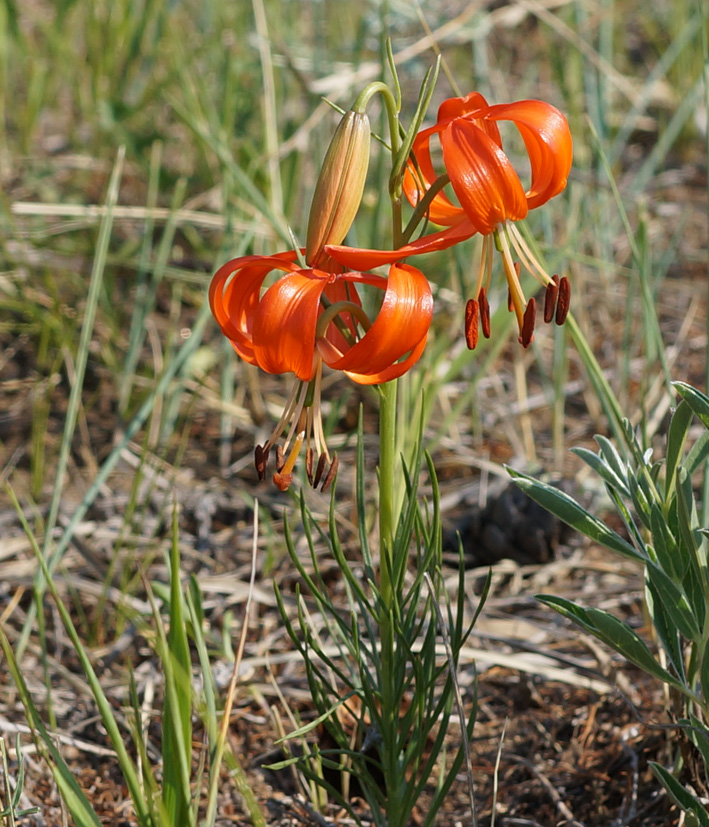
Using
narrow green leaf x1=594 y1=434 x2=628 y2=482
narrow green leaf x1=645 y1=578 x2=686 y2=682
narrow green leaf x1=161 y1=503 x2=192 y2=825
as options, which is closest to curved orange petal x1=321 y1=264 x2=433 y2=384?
narrow green leaf x1=161 y1=503 x2=192 y2=825

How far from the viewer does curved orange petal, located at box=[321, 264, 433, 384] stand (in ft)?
2.62

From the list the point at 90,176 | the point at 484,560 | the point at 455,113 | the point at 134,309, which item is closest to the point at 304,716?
the point at 484,560

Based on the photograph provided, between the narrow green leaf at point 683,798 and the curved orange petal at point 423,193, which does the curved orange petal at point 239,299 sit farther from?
the narrow green leaf at point 683,798

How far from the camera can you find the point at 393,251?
807 mm

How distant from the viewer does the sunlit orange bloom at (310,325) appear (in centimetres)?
81

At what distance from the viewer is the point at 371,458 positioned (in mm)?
2150

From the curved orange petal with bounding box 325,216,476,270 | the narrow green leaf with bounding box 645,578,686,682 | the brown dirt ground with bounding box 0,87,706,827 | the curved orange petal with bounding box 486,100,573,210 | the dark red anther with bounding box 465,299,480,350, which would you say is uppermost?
the curved orange petal with bounding box 486,100,573,210

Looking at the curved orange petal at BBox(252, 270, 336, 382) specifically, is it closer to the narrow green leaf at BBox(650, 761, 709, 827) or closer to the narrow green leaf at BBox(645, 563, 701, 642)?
the narrow green leaf at BBox(645, 563, 701, 642)

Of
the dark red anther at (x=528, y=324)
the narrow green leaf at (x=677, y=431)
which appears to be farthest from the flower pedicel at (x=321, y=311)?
the narrow green leaf at (x=677, y=431)

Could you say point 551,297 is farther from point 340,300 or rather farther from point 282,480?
point 282,480

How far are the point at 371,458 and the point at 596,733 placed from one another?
89 centimetres

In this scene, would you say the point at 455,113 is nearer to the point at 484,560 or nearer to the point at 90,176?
the point at 484,560

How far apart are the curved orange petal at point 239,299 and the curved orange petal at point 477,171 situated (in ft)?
0.58

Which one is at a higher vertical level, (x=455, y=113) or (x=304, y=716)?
(x=455, y=113)
